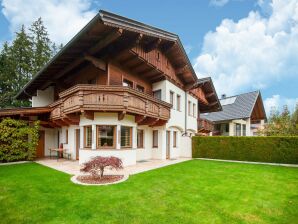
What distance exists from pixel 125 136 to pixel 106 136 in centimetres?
126

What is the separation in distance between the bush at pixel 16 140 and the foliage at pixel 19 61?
18685mm

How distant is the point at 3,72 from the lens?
104ft

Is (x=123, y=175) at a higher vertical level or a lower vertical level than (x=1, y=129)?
lower

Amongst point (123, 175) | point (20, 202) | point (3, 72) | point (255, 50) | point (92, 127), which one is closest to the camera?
point (20, 202)

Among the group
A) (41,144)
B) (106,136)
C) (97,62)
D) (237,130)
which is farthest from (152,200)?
(237,130)

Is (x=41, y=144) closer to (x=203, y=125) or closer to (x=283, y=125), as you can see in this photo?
(x=203, y=125)

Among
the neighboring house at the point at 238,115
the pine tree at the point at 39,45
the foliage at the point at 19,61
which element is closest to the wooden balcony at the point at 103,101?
the neighboring house at the point at 238,115

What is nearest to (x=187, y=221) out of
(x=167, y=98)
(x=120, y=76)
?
(x=120, y=76)

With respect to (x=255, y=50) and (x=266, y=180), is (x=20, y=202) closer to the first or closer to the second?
(x=266, y=180)

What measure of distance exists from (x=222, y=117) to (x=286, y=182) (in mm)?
20740

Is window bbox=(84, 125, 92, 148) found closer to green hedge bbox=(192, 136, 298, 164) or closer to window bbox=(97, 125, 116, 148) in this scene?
window bbox=(97, 125, 116, 148)

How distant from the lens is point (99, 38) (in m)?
11.6

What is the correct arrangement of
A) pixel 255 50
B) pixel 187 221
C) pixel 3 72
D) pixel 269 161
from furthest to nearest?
pixel 3 72
pixel 255 50
pixel 269 161
pixel 187 221

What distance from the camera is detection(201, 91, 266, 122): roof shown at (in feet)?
89.7
